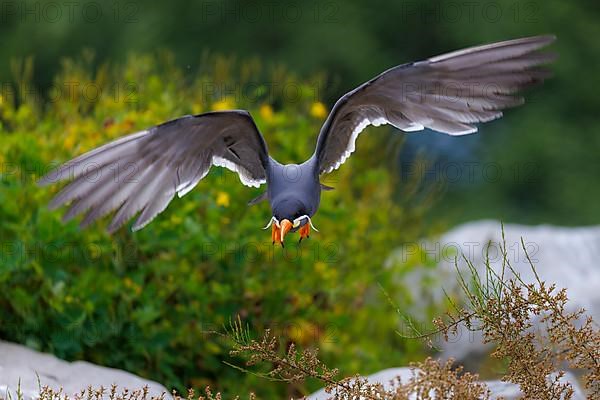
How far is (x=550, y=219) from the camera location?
35.7 feet

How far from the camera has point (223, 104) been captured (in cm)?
506

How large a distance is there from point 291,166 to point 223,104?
4.55 feet

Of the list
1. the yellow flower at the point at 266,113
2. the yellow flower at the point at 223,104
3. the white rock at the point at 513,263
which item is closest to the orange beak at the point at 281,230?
the yellow flower at the point at 223,104

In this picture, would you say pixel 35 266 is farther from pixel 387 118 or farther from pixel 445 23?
pixel 445 23

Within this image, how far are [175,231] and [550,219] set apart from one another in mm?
7153

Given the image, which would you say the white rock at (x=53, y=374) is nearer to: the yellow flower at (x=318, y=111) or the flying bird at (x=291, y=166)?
the flying bird at (x=291, y=166)

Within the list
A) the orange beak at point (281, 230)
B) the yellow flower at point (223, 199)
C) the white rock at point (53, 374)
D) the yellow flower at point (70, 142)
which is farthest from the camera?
the yellow flower at point (70, 142)

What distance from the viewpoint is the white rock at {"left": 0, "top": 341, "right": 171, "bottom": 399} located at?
149 inches

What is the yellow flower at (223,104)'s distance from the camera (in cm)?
504

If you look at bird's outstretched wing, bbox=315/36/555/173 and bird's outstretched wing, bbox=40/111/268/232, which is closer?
bird's outstretched wing, bbox=315/36/555/173

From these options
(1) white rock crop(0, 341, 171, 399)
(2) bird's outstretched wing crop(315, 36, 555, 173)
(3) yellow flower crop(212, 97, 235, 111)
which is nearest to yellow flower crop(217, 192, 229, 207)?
(3) yellow flower crop(212, 97, 235, 111)

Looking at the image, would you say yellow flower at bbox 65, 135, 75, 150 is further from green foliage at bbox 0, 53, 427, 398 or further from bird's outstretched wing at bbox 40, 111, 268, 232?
bird's outstretched wing at bbox 40, 111, 268, 232

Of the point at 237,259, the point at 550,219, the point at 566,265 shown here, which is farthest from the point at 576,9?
the point at 237,259

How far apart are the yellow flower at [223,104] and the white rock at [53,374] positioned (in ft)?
4.85
